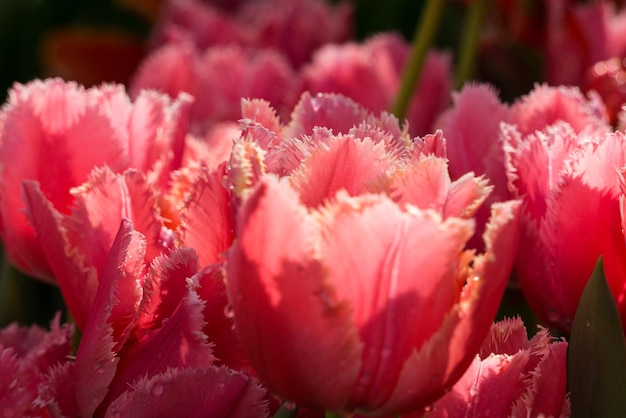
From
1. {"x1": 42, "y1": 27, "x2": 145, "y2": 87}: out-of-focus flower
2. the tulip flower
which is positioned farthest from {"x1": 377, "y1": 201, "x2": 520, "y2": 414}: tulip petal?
{"x1": 42, "y1": 27, "x2": 145, "y2": 87}: out-of-focus flower

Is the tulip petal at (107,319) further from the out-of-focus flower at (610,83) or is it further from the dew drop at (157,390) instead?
the out-of-focus flower at (610,83)

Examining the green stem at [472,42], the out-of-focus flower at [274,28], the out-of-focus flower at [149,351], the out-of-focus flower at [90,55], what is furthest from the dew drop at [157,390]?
the out-of-focus flower at [90,55]

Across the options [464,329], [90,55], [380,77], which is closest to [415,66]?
[380,77]

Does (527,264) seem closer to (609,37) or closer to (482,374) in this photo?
(482,374)

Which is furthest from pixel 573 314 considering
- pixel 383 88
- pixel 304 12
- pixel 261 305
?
pixel 304 12

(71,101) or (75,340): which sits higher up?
(71,101)

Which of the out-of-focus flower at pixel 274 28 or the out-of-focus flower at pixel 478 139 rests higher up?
the out-of-focus flower at pixel 478 139

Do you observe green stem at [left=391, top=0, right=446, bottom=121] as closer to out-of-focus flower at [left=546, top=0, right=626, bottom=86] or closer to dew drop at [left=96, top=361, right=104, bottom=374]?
out-of-focus flower at [left=546, top=0, right=626, bottom=86]
